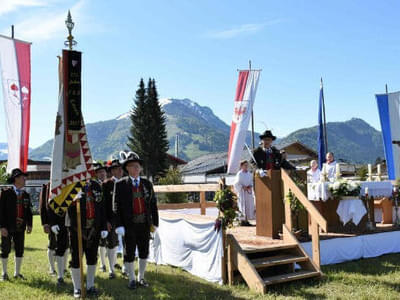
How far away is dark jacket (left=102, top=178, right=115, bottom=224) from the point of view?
679 cm

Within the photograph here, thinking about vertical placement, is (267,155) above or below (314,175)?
above

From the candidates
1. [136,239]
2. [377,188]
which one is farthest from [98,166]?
[377,188]

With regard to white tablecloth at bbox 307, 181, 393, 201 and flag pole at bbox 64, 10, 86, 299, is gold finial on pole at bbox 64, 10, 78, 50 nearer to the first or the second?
flag pole at bbox 64, 10, 86, 299

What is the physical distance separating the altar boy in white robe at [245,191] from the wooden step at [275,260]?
Answer: 279cm

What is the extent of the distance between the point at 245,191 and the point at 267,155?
1.36m

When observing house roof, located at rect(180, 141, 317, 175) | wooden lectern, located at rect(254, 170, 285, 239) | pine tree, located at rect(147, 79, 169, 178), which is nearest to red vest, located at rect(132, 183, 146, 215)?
wooden lectern, located at rect(254, 170, 285, 239)

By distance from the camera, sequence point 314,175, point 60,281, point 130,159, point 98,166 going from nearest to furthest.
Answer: point 130,159, point 60,281, point 98,166, point 314,175

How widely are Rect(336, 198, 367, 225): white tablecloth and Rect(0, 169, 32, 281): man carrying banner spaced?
20.5ft

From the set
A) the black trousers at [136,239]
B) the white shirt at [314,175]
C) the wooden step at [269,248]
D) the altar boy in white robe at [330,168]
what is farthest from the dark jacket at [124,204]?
the white shirt at [314,175]

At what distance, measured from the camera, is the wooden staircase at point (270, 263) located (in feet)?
20.5

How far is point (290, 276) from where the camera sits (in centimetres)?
650

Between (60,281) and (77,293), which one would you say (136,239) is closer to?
(77,293)

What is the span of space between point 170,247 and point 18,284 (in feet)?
9.30

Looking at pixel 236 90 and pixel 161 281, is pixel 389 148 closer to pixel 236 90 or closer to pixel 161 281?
pixel 236 90
